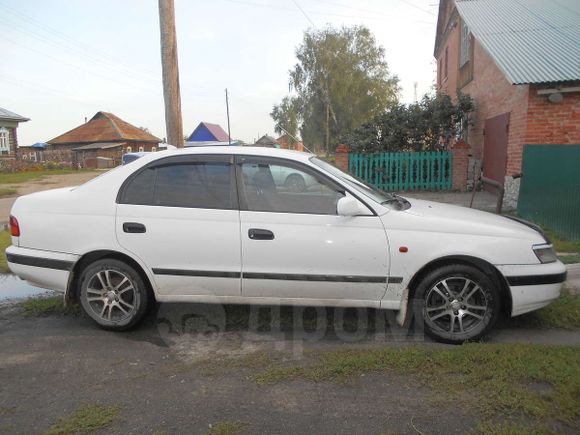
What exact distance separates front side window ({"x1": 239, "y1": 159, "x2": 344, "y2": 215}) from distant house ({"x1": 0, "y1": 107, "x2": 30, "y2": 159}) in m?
36.4

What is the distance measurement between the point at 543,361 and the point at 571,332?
0.89m

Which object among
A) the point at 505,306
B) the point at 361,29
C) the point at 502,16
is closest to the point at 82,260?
the point at 505,306

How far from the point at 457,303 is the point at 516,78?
745 cm

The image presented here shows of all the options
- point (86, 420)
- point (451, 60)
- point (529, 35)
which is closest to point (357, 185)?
point (86, 420)

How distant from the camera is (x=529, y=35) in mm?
12055

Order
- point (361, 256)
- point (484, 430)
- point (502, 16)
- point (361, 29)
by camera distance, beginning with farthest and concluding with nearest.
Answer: point (361, 29) < point (502, 16) < point (361, 256) < point (484, 430)

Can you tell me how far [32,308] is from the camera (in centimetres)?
476

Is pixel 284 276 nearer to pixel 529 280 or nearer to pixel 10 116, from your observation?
pixel 529 280

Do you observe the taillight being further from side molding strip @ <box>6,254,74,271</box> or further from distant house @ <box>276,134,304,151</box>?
distant house @ <box>276,134,304,151</box>

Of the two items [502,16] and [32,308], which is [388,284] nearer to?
[32,308]

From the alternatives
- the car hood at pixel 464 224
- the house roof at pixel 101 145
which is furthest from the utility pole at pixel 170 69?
the house roof at pixel 101 145

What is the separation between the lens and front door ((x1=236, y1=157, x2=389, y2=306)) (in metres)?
3.71

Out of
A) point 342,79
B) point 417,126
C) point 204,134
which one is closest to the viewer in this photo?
point 417,126

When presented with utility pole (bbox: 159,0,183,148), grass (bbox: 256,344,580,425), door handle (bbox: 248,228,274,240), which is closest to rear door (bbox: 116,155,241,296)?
door handle (bbox: 248,228,274,240)
